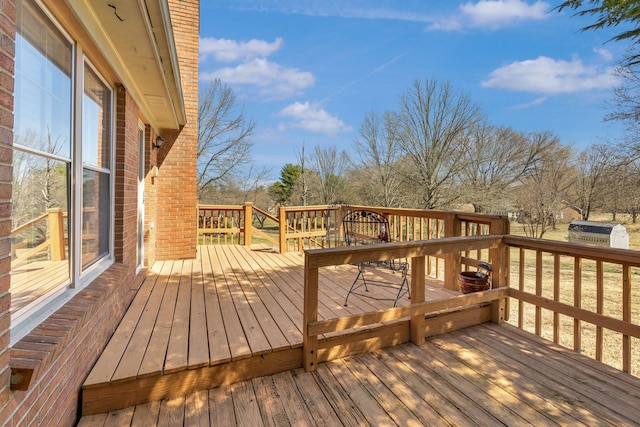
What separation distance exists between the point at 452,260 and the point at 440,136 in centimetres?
1276

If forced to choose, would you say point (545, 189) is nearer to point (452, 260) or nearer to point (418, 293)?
point (452, 260)

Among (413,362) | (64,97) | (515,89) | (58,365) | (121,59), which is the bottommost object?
(413,362)

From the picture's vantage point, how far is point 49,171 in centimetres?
175

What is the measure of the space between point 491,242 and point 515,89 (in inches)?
946

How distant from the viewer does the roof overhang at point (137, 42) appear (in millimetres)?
1952

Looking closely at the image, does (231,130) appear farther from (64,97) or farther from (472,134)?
(64,97)

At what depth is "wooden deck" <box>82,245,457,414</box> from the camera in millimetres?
2033

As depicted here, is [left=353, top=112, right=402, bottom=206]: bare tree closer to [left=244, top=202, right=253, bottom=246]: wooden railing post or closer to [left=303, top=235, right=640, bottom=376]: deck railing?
[left=244, top=202, right=253, bottom=246]: wooden railing post

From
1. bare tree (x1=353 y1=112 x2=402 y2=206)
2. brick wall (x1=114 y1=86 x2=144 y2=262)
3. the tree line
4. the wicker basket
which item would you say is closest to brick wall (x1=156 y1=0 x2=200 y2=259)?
brick wall (x1=114 y1=86 x2=144 y2=262)

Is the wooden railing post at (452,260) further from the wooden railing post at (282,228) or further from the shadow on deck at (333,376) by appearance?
the wooden railing post at (282,228)

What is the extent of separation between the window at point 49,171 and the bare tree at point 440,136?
47.6 feet

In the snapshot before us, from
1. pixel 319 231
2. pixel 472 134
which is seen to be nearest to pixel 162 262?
pixel 319 231

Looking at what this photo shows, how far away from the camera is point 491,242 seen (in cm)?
313

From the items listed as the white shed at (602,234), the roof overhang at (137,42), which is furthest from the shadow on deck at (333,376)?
the white shed at (602,234)
